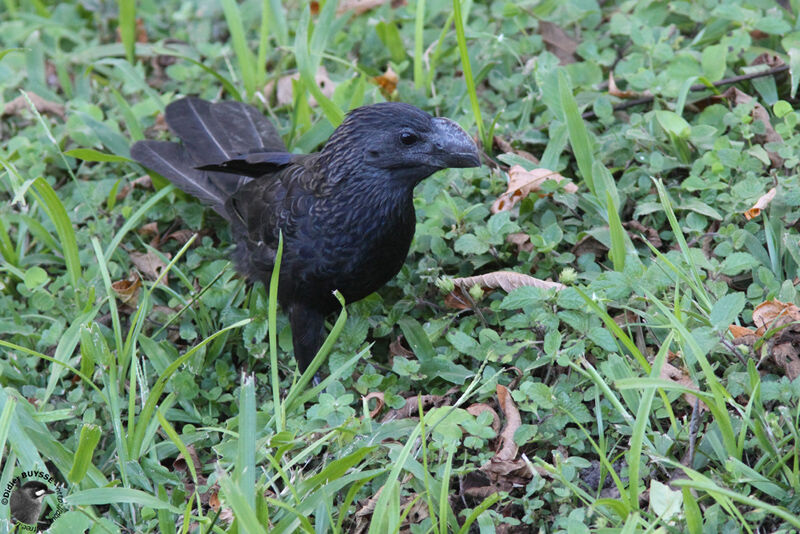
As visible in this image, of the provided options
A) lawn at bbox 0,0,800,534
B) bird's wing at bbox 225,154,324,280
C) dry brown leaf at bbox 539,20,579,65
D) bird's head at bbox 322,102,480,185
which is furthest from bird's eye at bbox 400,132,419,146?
dry brown leaf at bbox 539,20,579,65

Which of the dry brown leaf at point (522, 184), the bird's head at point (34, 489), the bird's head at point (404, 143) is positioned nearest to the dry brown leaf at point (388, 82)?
the dry brown leaf at point (522, 184)

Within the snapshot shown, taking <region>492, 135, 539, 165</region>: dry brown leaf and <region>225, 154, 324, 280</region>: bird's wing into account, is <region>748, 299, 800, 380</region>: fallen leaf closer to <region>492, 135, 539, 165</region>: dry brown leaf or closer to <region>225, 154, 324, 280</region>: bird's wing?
<region>492, 135, 539, 165</region>: dry brown leaf

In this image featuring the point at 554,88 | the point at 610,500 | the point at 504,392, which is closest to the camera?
the point at 610,500

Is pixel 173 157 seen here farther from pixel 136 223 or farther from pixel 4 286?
pixel 4 286

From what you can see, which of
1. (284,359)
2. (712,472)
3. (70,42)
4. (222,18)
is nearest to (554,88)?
(284,359)

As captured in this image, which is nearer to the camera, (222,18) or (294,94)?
(294,94)

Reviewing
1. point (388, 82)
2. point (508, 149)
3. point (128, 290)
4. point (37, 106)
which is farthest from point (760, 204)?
point (37, 106)
